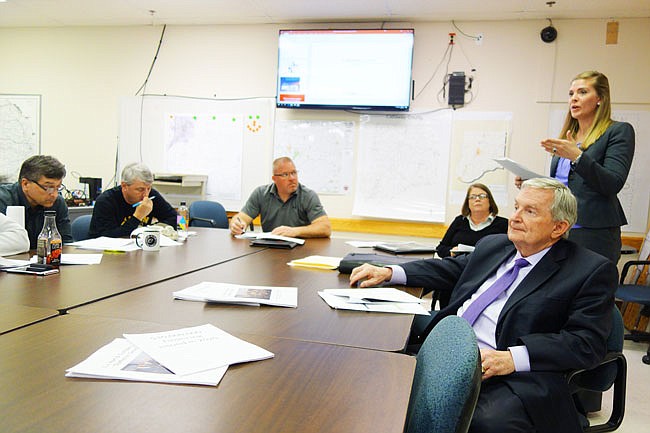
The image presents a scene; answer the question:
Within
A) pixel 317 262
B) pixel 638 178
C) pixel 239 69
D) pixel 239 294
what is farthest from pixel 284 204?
pixel 638 178

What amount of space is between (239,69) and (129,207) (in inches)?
86.3

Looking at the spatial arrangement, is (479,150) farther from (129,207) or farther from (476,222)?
(129,207)

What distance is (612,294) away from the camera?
4.93ft

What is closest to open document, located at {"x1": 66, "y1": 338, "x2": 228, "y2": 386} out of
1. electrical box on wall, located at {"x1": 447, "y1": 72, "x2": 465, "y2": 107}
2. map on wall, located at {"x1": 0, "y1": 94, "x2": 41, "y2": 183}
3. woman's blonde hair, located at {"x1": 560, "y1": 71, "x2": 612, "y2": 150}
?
woman's blonde hair, located at {"x1": 560, "y1": 71, "x2": 612, "y2": 150}

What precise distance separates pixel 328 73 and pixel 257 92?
0.77 meters

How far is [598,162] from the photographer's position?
2418mm

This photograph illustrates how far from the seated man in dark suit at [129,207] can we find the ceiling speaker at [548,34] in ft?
11.3

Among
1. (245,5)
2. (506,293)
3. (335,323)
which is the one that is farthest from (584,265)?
(245,5)

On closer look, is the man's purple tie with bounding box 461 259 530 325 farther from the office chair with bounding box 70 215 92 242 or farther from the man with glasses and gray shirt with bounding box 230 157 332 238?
the office chair with bounding box 70 215 92 242

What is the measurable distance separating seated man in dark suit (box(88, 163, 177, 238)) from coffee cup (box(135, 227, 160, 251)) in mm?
546

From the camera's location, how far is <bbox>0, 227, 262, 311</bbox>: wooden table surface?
1444 mm

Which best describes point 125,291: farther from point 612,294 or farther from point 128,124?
point 128,124

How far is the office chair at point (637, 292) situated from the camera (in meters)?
3.46

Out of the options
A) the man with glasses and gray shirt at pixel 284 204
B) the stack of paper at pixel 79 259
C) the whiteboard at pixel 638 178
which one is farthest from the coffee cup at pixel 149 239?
the whiteboard at pixel 638 178
